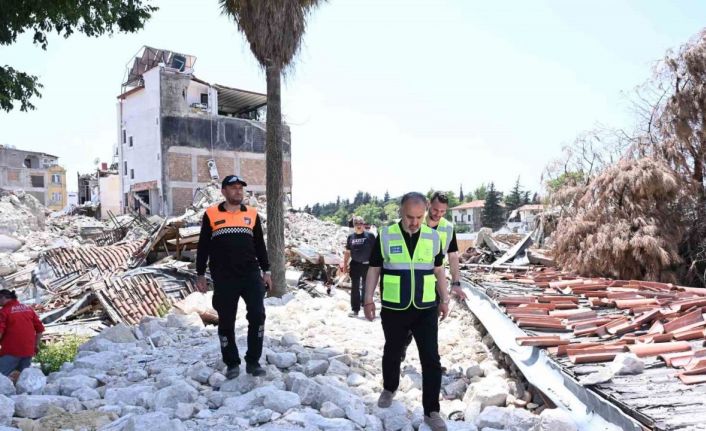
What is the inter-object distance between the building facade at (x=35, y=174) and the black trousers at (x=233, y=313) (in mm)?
53965

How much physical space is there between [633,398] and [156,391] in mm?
3727

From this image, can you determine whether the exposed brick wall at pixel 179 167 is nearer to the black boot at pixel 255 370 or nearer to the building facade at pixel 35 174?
the building facade at pixel 35 174

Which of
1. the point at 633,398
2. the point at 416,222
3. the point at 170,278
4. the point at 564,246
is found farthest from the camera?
the point at 170,278

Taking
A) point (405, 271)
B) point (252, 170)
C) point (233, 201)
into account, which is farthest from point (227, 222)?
point (252, 170)

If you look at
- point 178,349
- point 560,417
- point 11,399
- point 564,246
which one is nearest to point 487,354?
point 560,417

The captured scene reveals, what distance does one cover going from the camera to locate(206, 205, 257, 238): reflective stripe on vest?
492 centimetres

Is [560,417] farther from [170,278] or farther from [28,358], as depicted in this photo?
[170,278]

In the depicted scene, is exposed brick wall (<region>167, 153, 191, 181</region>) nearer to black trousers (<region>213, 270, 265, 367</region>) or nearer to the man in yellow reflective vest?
black trousers (<region>213, 270, 265, 367</region>)

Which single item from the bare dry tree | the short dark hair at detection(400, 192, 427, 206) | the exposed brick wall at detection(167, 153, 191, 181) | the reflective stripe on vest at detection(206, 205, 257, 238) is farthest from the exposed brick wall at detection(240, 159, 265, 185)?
the short dark hair at detection(400, 192, 427, 206)

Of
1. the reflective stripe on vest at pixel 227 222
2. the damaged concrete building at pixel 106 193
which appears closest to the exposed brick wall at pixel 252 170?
the damaged concrete building at pixel 106 193

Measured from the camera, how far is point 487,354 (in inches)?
256

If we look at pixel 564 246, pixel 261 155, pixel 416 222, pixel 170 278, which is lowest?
pixel 170 278

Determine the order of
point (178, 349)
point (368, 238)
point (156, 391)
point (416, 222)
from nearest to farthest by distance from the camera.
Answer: point (416, 222), point (156, 391), point (178, 349), point (368, 238)

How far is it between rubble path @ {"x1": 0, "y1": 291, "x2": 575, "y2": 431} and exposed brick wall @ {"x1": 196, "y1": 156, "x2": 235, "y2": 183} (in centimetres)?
3174
